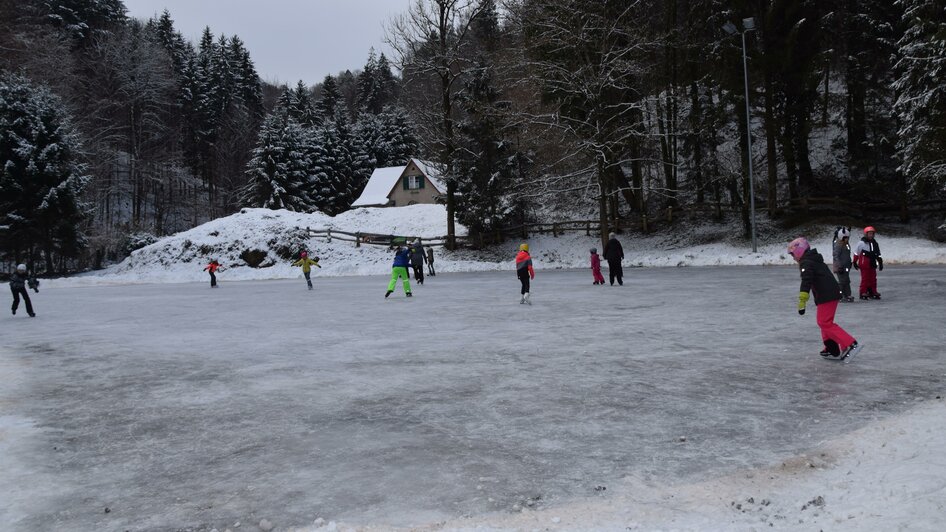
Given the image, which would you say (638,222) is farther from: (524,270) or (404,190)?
(404,190)

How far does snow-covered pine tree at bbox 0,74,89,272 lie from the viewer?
37.5m

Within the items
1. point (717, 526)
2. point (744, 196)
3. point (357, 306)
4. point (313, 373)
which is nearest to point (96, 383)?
point (313, 373)

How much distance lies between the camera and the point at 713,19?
103ft

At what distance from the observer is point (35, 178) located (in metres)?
38.1

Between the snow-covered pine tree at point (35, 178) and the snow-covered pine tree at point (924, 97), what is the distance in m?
45.9

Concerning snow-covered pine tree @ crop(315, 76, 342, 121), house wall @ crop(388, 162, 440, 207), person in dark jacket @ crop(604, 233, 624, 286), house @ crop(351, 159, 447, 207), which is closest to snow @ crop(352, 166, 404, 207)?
house @ crop(351, 159, 447, 207)

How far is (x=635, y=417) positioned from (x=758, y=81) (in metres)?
30.1

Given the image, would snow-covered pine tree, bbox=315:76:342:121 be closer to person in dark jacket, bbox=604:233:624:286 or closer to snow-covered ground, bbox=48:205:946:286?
snow-covered ground, bbox=48:205:946:286

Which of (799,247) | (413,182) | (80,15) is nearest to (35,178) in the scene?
(413,182)

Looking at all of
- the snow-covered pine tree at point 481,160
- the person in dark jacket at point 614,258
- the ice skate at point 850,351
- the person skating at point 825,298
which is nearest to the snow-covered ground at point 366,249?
the snow-covered pine tree at point 481,160

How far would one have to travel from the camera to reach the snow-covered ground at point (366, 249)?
28859mm

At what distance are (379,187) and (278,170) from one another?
11860mm

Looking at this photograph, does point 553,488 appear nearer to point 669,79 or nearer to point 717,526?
point 717,526

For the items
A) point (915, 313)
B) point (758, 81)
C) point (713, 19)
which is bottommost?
point (915, 313)
